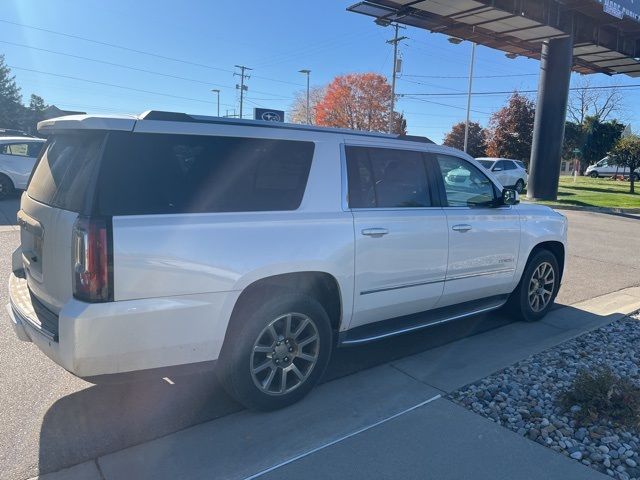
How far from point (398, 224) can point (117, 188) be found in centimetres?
210

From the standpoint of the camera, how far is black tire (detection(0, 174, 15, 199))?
14227 millimetres

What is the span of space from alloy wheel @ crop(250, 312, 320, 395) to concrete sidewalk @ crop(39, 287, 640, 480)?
21cm

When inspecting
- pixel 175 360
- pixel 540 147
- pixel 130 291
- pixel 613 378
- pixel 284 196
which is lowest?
pixel 613 378

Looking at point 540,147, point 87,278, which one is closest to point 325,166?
point 87,278

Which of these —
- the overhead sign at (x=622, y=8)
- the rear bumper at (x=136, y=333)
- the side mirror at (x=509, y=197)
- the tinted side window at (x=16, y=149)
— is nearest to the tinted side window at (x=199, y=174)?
the rear bumper at (x=136, y=333)

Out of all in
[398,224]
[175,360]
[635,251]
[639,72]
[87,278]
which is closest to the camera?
[87,278]

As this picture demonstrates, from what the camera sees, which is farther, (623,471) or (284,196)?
(284,196)

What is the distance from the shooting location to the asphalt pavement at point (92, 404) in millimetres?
3004

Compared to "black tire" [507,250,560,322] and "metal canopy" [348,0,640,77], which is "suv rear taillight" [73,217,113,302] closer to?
"black tire" [507,250,560,322]

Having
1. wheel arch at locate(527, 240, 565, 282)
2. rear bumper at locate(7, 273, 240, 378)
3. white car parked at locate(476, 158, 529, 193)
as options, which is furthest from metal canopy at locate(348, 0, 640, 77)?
rear bumper at locate(7, 273, 240, 378)

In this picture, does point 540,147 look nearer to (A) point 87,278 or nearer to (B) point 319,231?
(B) point 319,231

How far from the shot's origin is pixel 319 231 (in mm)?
3498

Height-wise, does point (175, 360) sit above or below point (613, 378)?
above

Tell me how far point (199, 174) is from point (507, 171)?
23460 mm
